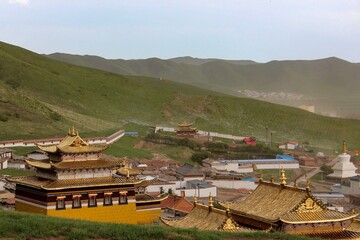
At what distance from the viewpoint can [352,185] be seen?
68.9 m

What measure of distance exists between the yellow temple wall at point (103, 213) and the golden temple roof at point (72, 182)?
4.09ft

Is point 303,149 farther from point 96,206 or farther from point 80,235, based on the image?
point 80,235

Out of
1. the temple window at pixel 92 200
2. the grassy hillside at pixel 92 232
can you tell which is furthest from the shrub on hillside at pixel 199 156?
the grassy hillside at pixel 92 232

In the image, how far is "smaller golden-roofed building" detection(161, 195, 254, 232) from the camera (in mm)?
28125

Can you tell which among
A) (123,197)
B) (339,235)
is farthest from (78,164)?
(339,235)

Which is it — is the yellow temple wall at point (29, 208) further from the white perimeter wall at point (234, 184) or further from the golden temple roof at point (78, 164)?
the white perimeter wall at point (234, 184)

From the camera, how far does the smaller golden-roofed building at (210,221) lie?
2812cm

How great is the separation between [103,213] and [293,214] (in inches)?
546

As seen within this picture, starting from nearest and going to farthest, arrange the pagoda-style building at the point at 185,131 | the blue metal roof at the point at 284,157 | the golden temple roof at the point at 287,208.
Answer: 1. the golden temple roof at the point at 287,208
2. the blue metal roof at the point at 284,157
3. the pagoda-style building at the point at 185,131

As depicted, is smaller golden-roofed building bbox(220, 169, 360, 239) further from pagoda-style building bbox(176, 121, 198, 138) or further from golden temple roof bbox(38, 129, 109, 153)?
pagoda-style building bbox(176, 121, 198, 138)

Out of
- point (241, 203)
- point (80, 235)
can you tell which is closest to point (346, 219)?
point (241, 203)

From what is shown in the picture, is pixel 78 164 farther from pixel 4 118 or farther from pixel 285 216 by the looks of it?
pixel 4 118

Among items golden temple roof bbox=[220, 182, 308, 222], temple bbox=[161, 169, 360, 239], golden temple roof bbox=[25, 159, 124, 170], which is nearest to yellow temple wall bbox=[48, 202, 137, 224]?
golden temple roof bbox=[25, 159, 124, 170]

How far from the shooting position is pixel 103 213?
1542 inches
